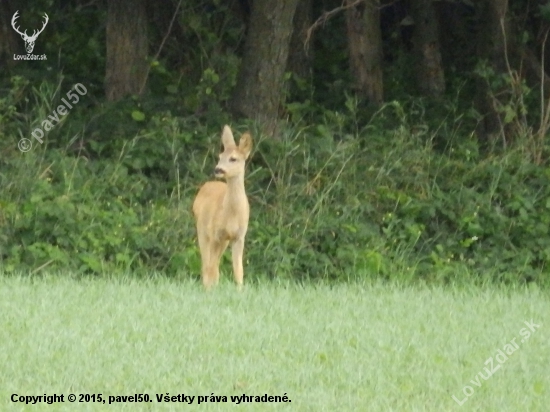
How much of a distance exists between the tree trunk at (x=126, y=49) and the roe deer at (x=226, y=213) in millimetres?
4973

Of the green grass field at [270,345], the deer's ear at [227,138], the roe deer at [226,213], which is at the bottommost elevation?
the green grass field at [270,345]

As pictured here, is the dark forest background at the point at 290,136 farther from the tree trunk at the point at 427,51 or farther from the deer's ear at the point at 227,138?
the deer's ear at the point at 227,138

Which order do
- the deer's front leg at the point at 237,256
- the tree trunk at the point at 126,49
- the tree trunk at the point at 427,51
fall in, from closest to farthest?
the deer's front leg at the point at 237,256 → the tree trunk at the point at 126,49 → the tree trunk at the point at 427,51

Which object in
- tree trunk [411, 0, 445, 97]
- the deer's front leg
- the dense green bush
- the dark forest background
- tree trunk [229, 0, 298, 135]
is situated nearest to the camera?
the deer's front leg

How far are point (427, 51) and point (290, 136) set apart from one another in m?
3.81

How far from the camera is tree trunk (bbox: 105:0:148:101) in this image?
605 inches

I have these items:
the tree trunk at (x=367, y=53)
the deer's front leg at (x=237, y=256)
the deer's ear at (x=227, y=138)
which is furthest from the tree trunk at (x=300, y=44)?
the deer's front leg at (x=237, y=256)

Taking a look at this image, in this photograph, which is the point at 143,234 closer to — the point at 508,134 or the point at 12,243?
the point at 12,243

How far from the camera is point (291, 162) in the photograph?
45.6ft

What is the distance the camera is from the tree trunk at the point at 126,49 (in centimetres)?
1536

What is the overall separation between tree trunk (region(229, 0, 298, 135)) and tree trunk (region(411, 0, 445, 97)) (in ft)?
11.1

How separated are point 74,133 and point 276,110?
2.24 m

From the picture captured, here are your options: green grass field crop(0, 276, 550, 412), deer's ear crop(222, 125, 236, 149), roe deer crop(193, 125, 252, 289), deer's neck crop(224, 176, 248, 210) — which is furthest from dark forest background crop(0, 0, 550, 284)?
deer's ear crop(222, 125, 236, 149)

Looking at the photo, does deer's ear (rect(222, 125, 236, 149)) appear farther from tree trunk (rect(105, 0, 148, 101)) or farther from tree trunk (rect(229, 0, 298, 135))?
tree trunk (rect(105, 0, 148, 101))
